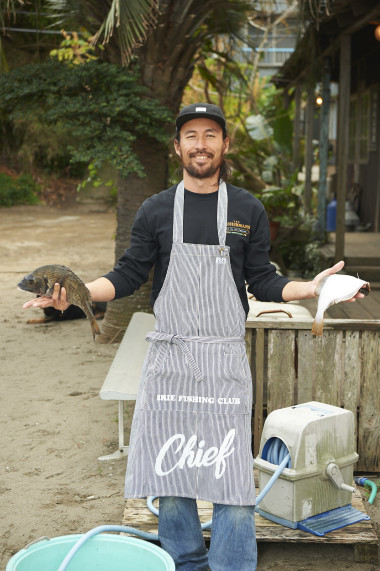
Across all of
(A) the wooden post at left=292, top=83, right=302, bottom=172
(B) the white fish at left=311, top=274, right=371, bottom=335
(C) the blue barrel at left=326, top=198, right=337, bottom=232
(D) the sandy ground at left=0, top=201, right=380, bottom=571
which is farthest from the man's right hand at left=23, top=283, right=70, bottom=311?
(A) the wooden post at left=292, top=83, right=302, bottom=172

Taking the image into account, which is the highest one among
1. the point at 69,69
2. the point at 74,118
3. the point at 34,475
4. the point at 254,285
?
the point at 69,69

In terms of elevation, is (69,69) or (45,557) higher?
(69,69)

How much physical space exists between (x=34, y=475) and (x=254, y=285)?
2376 millimetres

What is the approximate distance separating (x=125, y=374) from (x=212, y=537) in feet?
7.26

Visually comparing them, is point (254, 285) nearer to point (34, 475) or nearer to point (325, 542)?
point (325, 542)

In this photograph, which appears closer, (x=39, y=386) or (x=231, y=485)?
(x=231, y=485)

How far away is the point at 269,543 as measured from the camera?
3.82 m

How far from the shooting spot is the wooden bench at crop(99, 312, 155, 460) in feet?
15.3

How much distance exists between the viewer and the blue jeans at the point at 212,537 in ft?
9.22

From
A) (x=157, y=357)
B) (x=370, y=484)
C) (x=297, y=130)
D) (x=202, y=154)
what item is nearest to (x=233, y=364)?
(x=157, y=357)

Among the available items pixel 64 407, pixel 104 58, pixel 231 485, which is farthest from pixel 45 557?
pixel 104 58

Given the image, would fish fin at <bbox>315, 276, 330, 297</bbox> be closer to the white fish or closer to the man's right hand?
the white fish

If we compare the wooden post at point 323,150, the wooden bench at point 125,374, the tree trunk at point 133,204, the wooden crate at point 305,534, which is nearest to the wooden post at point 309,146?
the wooden post at point 323,150

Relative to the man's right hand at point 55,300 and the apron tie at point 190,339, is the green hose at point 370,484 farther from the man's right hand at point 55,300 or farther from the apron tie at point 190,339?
the man's right hand at point 55,300
